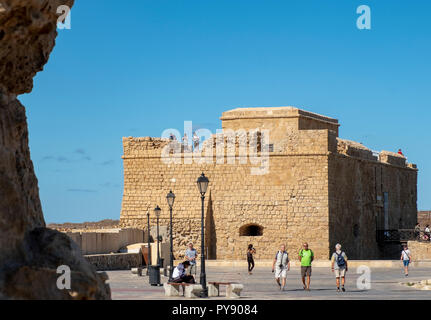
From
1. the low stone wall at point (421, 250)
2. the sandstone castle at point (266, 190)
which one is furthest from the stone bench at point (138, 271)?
the low stone wall at point (421, 250)

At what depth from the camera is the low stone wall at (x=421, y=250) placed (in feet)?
106

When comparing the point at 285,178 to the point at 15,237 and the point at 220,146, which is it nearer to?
the point at 220,146

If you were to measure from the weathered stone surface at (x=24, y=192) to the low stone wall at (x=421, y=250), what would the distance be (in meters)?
27.7

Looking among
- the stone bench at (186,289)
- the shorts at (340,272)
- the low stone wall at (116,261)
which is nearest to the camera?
the stone bench at (186,289)

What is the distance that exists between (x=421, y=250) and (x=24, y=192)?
28.3 m

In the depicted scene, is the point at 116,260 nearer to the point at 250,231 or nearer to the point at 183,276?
the point at 250,231

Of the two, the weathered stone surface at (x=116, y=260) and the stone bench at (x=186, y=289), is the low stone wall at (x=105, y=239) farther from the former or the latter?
the stone bench at (x=186, y=289)

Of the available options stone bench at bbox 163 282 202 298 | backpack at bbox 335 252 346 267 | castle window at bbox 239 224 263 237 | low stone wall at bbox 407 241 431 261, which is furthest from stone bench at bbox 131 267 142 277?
low stone wall at bbox 407 241 431 261

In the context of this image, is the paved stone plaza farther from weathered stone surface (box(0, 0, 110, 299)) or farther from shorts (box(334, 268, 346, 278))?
weathered stone surface (box(0, 0, 110, 299))

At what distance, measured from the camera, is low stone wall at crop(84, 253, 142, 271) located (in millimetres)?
25109

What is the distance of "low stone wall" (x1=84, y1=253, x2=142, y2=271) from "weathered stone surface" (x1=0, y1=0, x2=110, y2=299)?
1805 centimetres

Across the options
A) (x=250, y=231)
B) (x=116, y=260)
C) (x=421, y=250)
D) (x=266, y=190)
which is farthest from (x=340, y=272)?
(x=421, y=250)

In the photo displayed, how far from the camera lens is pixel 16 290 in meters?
5.54
